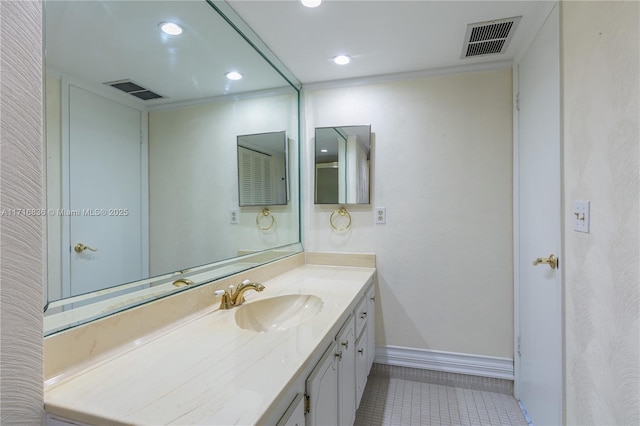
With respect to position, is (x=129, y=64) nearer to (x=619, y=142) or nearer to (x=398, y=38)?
(x=398, y=38)

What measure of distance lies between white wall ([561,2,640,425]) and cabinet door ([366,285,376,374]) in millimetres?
1026

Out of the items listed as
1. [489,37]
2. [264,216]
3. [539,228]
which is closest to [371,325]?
[264,216]

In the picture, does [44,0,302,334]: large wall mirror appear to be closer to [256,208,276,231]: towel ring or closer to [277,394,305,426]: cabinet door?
[256,208,276,231]: towel ring

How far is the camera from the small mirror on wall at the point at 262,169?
191cm

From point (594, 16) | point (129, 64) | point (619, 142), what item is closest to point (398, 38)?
point (594, 16)

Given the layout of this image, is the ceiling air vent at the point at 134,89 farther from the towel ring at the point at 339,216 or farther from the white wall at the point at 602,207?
the white wall at the point at 602,207

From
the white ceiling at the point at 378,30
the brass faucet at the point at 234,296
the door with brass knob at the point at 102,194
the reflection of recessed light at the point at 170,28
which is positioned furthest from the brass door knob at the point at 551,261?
the reflection of recessed light at the point at 170,28

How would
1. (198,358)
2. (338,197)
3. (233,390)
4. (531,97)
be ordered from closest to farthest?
1. (233,390)
2. (198,358)
3. (531,97)
4. (338,197)

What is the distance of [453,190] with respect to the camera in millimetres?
2182

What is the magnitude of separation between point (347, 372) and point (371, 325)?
69 centimetres

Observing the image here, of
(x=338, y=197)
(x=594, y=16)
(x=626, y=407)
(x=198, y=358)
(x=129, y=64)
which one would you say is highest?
(x=594, y=16)

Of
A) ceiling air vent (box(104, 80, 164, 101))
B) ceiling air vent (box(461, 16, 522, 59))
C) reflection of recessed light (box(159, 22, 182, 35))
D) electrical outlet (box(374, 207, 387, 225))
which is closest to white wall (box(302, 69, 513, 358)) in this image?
electrical outlet (box(374, 207, 387, 225))

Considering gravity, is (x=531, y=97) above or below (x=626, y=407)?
above

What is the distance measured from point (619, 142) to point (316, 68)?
5.80ft
